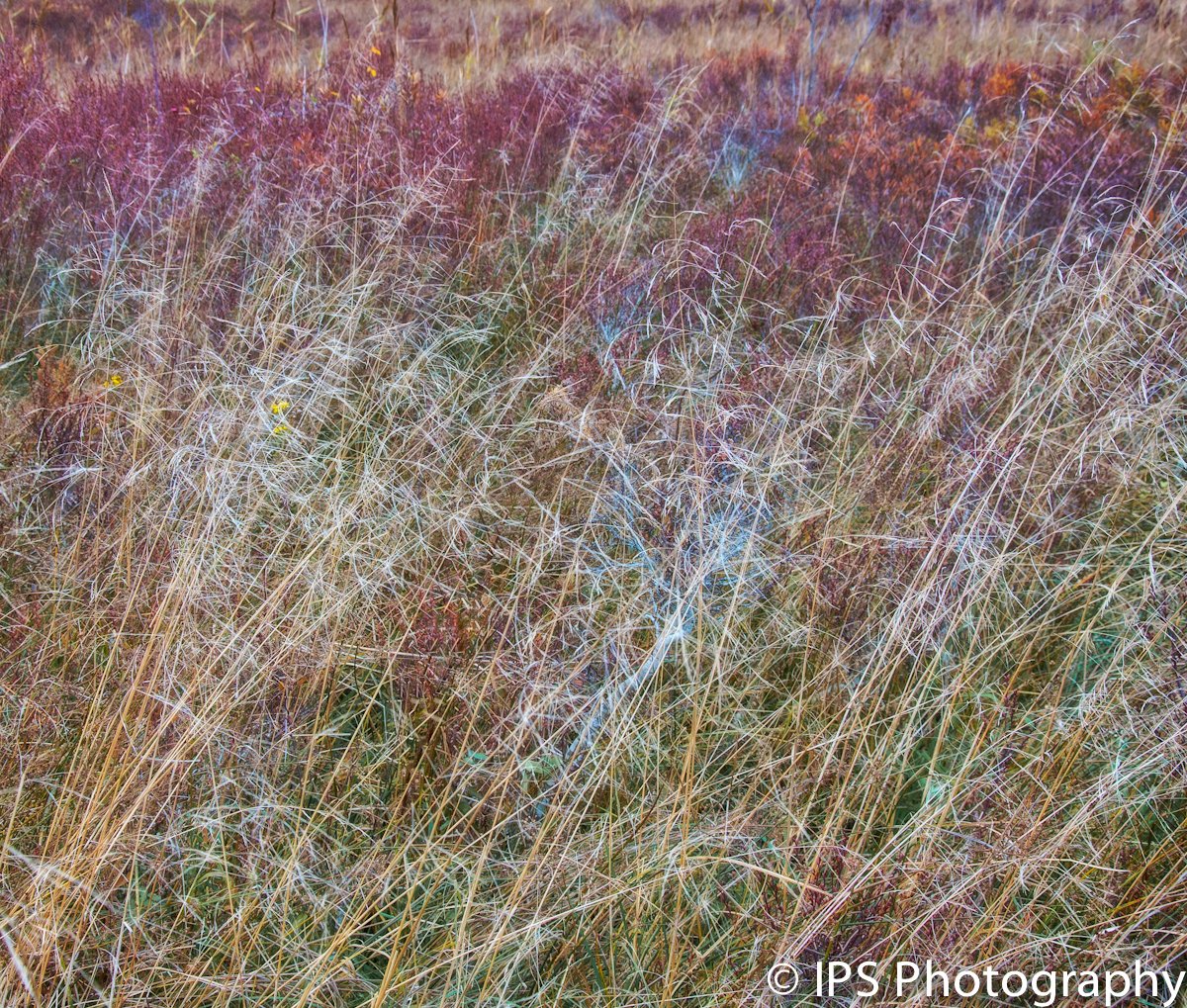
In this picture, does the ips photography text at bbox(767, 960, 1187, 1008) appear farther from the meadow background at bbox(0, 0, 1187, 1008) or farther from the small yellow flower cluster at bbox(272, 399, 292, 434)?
the small yellow flower cluster at bbox(272, 399, 292, 434)

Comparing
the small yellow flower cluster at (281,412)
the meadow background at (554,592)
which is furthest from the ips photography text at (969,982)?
the small yellow flower cluster at (281,412)

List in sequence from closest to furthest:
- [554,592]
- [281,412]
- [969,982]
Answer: [969,982]
[554,592]
[281,412]

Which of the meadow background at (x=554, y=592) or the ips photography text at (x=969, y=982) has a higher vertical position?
the meadow background at (x=554, y=592)

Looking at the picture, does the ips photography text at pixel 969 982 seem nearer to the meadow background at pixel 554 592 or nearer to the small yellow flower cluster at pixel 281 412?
the meadow background at pixel 554 592

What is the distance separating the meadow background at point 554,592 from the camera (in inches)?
63.9

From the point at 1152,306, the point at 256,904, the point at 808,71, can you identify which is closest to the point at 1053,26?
the point at 808,71

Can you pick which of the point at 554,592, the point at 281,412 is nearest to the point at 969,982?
the point at 554,592

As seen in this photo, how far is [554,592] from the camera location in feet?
7.06

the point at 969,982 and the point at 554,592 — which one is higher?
the point at 554,592

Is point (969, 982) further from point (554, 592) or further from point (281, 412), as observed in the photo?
point (281, 412)

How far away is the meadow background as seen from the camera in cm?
162

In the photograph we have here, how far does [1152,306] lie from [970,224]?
133 centimetres

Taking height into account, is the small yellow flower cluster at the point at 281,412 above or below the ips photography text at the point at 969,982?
above

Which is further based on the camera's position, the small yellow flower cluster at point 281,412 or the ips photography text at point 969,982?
the small yellow flower cluster at point 281,412
